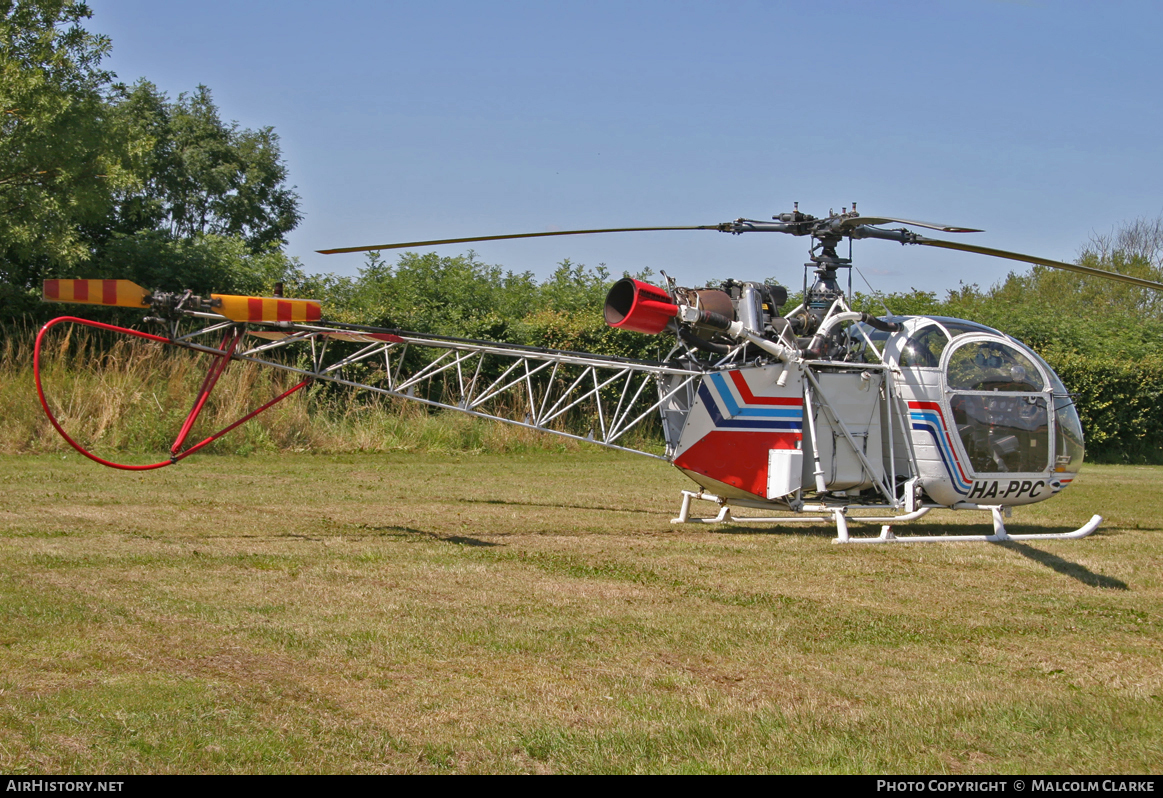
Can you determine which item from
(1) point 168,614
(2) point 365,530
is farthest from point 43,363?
(1) point 168,614

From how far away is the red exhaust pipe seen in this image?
33.3 ft

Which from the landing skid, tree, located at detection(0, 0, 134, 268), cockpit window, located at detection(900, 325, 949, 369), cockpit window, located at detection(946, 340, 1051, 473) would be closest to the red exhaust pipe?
the landing skid

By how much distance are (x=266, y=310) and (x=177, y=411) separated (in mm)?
9598

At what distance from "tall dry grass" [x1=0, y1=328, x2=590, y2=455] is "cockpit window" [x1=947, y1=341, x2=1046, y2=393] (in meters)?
11.0

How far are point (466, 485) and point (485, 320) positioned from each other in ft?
26.1

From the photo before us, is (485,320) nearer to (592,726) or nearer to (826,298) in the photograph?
(826,298)

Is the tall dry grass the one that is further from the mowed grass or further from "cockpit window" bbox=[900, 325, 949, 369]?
"cockpit window" bbox=[900, 325, 949, 369]

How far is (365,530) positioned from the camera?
10305mm

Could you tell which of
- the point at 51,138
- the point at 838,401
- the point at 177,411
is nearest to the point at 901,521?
the point at 838,401

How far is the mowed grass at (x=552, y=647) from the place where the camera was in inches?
169

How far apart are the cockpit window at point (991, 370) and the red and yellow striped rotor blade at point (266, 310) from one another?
21.1 feet

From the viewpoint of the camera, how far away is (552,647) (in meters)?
5.94

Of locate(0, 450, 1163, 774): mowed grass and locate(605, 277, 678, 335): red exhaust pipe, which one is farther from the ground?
locate(605, 277, 678, 335): red exhaust pipe

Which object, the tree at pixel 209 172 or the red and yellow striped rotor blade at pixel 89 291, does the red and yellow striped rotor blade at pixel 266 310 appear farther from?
the tree at pixel 209 172
